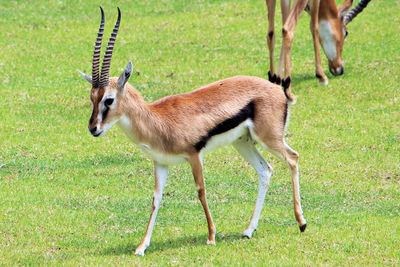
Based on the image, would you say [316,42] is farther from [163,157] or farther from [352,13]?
[163,157]

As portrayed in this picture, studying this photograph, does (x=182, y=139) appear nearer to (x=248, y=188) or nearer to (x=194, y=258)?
(x=194, y=258)

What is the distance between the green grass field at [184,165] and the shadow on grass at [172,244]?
0.06 ft

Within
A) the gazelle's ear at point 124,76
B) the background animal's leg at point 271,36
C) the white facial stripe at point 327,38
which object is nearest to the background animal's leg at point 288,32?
the background animal's leg at point 271,36

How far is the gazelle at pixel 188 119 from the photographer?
8.61m

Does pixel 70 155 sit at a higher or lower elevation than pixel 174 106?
lower

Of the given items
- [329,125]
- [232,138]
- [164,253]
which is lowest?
[329,125]

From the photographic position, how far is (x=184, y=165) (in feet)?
40.0

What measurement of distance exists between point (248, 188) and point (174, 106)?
95.5 inches

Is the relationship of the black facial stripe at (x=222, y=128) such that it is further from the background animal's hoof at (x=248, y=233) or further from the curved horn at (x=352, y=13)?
the curved horn at (x=352, y=13)

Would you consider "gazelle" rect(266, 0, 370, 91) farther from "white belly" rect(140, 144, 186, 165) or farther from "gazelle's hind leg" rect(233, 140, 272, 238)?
"white belly" rect(140, 144, 186, 165)

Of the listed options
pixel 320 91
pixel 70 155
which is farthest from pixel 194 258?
pixel 320 91

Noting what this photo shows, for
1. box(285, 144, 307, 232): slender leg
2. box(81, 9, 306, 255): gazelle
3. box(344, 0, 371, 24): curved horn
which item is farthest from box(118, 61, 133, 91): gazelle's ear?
box(344, 0, 371, 24): curved horn

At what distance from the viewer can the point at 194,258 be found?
845 cm

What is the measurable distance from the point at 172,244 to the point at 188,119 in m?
1.06
